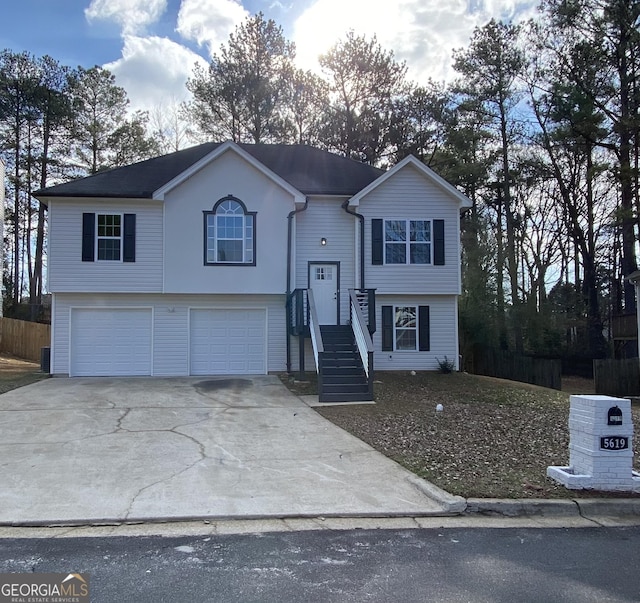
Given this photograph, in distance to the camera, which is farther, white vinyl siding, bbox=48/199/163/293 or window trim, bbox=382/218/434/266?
window trim, bbox=382/218/434/266

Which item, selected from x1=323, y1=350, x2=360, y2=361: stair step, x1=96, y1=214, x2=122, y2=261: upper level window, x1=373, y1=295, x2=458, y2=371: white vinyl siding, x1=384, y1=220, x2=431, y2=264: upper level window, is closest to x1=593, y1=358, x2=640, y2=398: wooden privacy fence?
x1=373, y1=295, x2=458, y2=371: white vinyl siding

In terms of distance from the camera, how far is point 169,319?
1672 cm

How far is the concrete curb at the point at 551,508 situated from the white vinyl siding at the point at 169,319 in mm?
11836

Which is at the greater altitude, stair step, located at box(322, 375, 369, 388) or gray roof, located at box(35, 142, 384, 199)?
gray roof, located at box(35, 142, 384, 199)

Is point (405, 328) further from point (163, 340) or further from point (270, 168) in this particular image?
point (163, 340)

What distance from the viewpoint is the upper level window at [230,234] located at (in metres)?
16.5

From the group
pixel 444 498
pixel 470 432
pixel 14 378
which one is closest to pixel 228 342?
pixel 14 378

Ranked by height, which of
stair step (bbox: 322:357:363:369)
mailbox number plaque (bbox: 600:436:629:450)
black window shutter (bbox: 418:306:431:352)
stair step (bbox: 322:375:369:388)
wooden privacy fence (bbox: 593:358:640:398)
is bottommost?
wooden privacy fence (bbox: 593:358:640:398)

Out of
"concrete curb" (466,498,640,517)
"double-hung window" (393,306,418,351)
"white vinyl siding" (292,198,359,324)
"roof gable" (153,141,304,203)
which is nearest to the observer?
"concrete curb" (466,498,640,517)

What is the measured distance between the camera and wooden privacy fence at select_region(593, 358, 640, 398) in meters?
19.0

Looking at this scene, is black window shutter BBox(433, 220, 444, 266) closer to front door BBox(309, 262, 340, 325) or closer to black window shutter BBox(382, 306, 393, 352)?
black window shutter BBox(382, 306, 393, 352)

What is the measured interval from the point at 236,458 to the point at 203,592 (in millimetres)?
3772

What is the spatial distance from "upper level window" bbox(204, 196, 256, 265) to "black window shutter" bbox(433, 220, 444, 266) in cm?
579

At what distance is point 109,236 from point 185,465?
11.2 m
